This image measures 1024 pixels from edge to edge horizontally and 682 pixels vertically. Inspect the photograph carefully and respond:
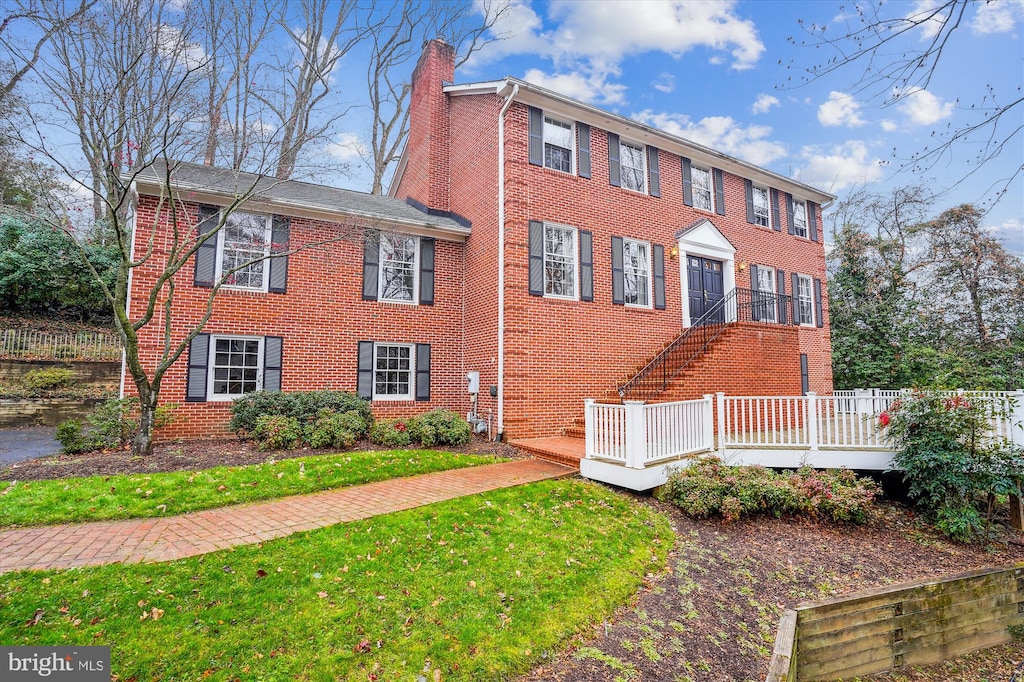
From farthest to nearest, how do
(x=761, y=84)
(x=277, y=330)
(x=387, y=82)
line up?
(x=387, y=82) → (x=277, y=330) → (x=761, y=84)

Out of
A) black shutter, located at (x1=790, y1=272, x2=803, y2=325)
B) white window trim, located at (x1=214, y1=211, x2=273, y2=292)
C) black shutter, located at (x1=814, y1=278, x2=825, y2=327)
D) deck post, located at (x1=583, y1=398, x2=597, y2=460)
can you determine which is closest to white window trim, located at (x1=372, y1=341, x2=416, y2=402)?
white window trim, located at (x1=214, y1=211, x2=273, y2=292)

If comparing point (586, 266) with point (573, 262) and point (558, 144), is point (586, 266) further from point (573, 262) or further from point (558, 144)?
point (558, 144)

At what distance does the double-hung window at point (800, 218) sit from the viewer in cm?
1622

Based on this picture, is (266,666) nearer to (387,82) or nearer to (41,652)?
(41,652)

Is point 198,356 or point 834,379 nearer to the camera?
point 198,356

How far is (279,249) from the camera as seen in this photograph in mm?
10312

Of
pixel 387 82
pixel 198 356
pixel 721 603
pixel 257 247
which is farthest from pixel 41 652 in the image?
pixel 387 82

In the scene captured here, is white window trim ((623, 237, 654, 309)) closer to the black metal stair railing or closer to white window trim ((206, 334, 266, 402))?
the black metal stair railing

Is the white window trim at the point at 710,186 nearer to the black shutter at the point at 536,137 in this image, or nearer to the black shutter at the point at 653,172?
the black shutter at the point at 653,172

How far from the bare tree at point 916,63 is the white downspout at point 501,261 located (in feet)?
24.3

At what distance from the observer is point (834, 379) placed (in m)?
17.8

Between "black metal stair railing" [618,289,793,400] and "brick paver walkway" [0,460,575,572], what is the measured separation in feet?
16.3

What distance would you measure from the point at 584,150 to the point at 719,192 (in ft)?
16.4

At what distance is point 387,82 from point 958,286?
24.4 m
